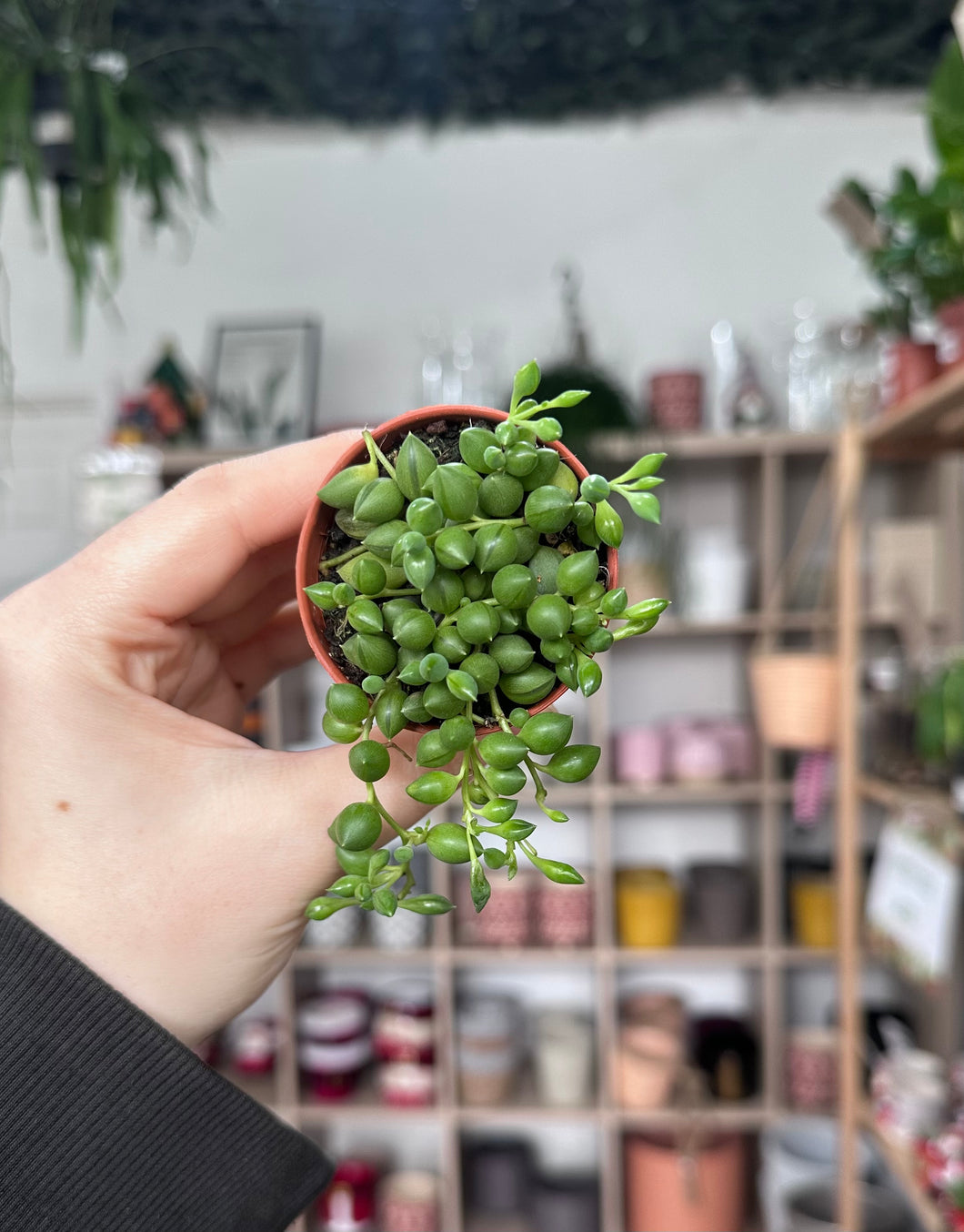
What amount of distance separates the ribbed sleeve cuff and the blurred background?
1.41m

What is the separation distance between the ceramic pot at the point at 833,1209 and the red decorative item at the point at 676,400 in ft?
5.37

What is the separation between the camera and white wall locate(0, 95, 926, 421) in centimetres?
234

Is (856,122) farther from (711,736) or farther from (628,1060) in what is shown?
(628,1060)

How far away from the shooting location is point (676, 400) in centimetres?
212

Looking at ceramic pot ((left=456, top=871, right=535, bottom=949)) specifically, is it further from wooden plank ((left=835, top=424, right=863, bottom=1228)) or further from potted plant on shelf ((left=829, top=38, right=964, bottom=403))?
potted plant on shelf ((left=829, top=38, right=964, bottom=403))

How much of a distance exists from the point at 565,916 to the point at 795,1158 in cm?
69

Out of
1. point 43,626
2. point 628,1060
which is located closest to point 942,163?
point 43,626

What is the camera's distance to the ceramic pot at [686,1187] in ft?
6.88

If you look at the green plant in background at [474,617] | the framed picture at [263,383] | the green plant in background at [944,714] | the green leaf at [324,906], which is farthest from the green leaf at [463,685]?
the framed picture at [263,383]

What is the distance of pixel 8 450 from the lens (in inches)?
97.5

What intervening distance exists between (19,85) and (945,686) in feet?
5.54

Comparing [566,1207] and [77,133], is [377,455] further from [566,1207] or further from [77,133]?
[566,1207]

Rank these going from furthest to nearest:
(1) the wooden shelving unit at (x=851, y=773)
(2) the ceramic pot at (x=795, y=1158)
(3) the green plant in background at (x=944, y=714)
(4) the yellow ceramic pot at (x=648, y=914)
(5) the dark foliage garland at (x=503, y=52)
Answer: (4) the yellow ceramic pot at (x=648, y=914)
(5) the dark foliage garland at (x=503, y=52)
(2) the ceramic pot at (x=795, y=1158)
(1) the wooden shelving unit at (x=851, y=773)
(3) the green plant in background at (x=944, y=714)

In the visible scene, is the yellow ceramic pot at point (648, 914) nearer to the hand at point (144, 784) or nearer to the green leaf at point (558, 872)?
the hand at point (144, 784)
